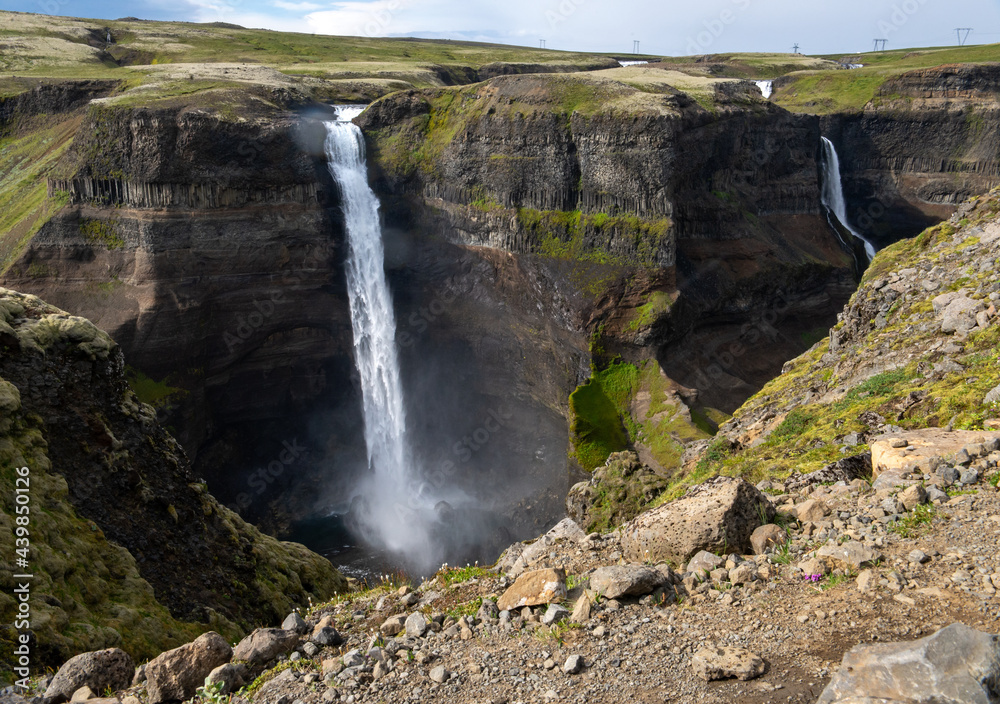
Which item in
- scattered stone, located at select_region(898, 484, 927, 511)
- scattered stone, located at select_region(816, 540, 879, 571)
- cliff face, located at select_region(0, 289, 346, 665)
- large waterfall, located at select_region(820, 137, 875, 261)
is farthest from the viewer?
large waterfall, located at select_region(820, 137, 875, 261)

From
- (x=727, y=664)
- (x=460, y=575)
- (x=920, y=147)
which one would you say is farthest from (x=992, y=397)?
(x=920, y=147)

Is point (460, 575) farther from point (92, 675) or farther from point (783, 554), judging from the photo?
point (92, 675)

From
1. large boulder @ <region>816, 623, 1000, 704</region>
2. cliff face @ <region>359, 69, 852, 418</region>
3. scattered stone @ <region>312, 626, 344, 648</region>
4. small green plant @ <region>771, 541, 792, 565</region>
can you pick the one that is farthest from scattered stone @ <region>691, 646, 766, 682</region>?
cliff face @ <region>359, 69, 852, 418</region>

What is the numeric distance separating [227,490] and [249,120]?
2063 cm

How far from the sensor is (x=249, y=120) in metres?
40.2

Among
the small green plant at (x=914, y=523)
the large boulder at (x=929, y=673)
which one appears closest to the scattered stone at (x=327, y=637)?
the large boulder at (x=929, y=673)

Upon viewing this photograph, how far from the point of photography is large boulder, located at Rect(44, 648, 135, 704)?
331 inches

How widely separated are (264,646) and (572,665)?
359 cm

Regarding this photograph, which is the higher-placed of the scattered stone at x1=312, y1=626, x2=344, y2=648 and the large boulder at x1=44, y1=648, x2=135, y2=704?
the scattered stone at x1=312, y1=626, x2=344, y2=648

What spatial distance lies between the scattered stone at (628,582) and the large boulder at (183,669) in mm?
4329

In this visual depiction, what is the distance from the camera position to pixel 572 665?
277 inches

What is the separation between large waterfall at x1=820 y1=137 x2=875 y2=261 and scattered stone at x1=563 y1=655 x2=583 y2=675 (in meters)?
58.0

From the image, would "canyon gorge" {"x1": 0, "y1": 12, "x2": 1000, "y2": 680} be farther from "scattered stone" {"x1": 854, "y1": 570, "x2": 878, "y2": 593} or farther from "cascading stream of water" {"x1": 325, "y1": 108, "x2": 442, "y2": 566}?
"scattered stone" {"x1": 854, "y1": 570, "x2": 878, "y2": 593}

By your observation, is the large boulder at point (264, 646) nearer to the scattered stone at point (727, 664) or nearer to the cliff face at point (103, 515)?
the cliff face at point (103, 515)
